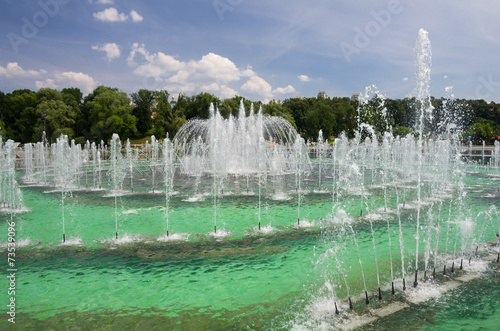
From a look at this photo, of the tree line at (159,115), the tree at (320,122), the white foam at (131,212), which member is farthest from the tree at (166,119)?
the white foam at (131,212)

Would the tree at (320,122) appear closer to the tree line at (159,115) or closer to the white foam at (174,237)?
the tree line at (159,115)

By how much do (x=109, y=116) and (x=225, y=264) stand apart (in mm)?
61481

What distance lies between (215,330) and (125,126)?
6395 centimetres

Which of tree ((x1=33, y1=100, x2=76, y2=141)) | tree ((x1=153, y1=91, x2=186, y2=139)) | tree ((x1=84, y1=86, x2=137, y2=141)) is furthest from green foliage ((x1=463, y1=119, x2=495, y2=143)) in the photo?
tree ((x1=33, y1=100, x2=76, y2=141))

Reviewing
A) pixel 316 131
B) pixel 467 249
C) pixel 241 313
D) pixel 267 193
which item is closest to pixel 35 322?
pixel 241 313

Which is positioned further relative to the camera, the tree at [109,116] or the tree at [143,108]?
the tree at [143,108]

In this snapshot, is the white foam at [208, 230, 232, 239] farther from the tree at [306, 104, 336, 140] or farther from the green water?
the tree at [306, 104, 336, 140]

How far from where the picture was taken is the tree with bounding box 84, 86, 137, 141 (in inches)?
2406

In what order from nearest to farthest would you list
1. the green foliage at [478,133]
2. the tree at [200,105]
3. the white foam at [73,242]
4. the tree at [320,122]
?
the white foam at [73,242]
the green foliage at [478,133]
the tree at [320,122]
the tree at [200,105]

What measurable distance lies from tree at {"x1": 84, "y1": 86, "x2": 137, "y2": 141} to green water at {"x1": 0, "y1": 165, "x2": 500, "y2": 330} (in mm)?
50182

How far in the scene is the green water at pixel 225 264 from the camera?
5707mm

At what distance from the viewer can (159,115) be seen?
73.2 metres

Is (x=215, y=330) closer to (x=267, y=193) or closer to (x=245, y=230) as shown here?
(x=245, y=230)

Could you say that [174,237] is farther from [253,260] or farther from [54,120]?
[54,120]
